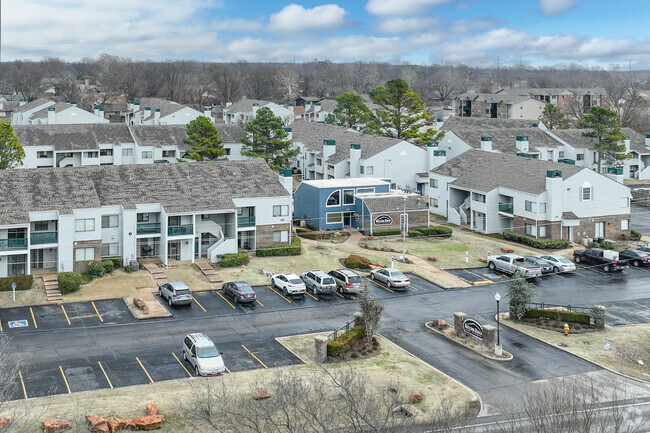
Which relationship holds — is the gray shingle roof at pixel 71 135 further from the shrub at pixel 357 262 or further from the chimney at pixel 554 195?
the chimney at pixel 554 195

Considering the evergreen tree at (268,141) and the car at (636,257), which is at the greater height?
the evergreen tree at (268,141)

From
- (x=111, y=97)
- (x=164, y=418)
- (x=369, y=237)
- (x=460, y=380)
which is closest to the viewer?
(x=164, y=418)

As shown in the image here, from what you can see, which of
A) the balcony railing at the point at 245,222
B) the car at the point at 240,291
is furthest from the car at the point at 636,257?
the car at the point at 240,291

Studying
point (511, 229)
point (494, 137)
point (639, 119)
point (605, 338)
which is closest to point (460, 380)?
point (605, 338)

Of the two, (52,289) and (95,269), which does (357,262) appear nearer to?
(95,269)

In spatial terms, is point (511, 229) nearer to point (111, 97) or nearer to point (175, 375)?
point (175, 375)

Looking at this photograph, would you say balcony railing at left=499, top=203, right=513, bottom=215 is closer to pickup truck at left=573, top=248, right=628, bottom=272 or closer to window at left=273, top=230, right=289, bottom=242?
pickup truck at left=573, top=248, right=628, bottom=272

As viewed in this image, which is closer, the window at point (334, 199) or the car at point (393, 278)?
the car at point (393, 278)
